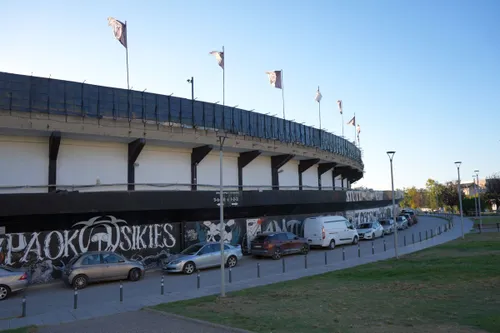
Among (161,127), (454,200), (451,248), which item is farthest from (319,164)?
(454,200)

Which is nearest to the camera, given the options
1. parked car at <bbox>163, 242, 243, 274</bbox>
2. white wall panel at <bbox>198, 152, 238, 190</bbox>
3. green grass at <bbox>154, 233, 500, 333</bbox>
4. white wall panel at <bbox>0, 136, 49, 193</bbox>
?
green grass at <bbox>154, 233, 500, 333</bbox>

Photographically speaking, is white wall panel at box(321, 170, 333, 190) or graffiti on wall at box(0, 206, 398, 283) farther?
white wall panel at box(321, 170, 333, 190)

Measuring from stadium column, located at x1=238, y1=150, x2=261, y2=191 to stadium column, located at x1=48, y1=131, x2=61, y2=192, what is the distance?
13.8m

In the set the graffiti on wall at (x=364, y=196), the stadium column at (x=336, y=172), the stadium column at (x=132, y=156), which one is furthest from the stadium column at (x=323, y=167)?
the stadium column at (x=132, y=156)

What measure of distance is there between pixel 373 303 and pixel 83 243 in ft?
53.2

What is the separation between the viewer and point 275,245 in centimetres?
2605

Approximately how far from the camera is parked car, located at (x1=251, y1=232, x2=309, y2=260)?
2592cm

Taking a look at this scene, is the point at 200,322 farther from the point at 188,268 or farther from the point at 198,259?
the point at 198,259

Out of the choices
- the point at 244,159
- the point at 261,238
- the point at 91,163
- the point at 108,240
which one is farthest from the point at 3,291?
the point at 244,159

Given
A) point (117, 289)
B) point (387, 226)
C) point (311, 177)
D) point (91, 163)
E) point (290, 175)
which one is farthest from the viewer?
point (311, 177)

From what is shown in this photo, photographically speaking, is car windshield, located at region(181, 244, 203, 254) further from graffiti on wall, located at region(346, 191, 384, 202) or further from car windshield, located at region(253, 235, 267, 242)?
graffiti on wall, located at region(346, 191, 384, 202)

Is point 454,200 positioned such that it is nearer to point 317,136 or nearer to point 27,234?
point 317,136

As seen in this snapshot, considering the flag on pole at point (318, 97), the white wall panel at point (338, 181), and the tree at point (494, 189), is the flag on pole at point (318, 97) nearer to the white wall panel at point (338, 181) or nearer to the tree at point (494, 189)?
the white wall panel at point (338, 181)

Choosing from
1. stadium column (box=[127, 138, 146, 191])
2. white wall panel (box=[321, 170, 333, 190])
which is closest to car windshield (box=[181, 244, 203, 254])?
stadium column (box=[127, 138, 146, 191])
